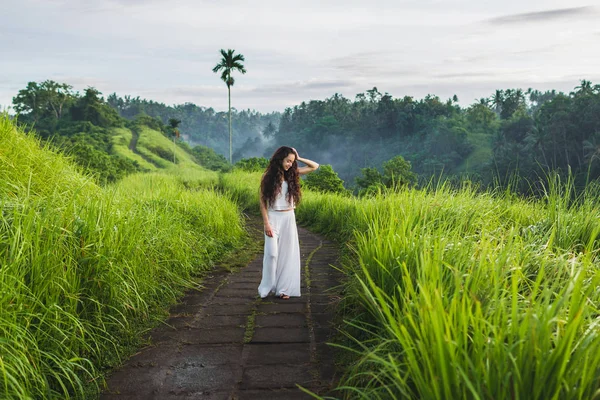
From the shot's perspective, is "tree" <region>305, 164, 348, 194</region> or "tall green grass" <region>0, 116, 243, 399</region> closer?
"tall green grass" <region>0, 116, 243, 399</region>

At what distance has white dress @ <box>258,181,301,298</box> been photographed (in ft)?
15.3

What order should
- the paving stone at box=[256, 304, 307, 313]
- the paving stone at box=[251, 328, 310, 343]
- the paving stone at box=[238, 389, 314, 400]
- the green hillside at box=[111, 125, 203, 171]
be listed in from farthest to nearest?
the green hillside at box=[111, 125, 203, 171] < the paving stone at box=[256, 304, 307, 313] < the paving stone at box=[251, 328, 310, 343] < the paving stone at box=[238, 389, 314, 400]

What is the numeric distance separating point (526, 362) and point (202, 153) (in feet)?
214

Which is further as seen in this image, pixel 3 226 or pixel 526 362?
pixel 3 226

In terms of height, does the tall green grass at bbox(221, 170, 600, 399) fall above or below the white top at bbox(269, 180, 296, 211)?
below

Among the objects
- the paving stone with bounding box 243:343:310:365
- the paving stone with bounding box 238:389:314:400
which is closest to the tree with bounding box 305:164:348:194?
the paving stone with bounding box 243:343:310:365

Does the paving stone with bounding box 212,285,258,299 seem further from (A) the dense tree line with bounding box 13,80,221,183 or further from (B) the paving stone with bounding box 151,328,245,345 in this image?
(A) the dense tree line with bounding box 13,80,221,183

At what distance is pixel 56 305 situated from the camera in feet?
9.06

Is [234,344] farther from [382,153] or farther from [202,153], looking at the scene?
[382,153]

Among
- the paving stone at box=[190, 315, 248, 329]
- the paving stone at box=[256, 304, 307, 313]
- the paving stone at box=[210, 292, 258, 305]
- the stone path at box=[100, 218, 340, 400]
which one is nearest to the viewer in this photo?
the stone path at box=[100, 218, 340, 400]

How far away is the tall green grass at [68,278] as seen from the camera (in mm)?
2533

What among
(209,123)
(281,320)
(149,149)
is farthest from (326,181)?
(209,123)

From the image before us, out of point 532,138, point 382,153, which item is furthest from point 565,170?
point 382,153

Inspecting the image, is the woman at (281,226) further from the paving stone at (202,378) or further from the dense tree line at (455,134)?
the dense tree line at (455,134)
